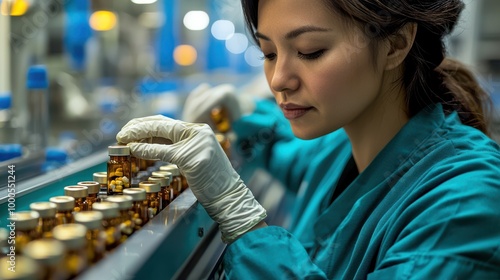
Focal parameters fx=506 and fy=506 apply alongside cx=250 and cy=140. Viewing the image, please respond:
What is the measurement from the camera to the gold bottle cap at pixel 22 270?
686 millimetres

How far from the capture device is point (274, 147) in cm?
244

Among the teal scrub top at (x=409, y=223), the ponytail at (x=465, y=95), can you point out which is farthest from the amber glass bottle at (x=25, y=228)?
the ponytail at (x=465, y=95)

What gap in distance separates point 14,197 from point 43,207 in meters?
0.28

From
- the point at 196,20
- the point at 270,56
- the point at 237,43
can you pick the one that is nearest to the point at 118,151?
the point at 270,56

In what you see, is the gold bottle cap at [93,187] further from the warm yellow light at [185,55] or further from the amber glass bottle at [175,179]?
the warm yellow light at [185,55]

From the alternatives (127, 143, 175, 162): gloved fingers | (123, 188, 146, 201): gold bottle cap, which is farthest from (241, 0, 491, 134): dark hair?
(123, 188, 146, 201): gold bottle cap

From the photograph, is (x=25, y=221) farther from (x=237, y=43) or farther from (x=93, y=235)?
(x=237, y=43)

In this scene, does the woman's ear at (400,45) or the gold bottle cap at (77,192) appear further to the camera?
the woman's ear at (400,45)

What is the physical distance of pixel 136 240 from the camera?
3.13ft

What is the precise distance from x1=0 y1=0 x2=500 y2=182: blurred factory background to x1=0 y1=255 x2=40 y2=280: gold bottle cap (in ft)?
2.37

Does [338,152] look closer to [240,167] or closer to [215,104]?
[240,167]

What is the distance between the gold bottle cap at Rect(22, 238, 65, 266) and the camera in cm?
71

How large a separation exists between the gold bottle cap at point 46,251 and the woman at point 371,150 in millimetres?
431

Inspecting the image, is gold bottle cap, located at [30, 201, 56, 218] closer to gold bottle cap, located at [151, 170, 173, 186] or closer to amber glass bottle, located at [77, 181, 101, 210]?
amber glass bottle, located at [77, 181, 101, 210]
